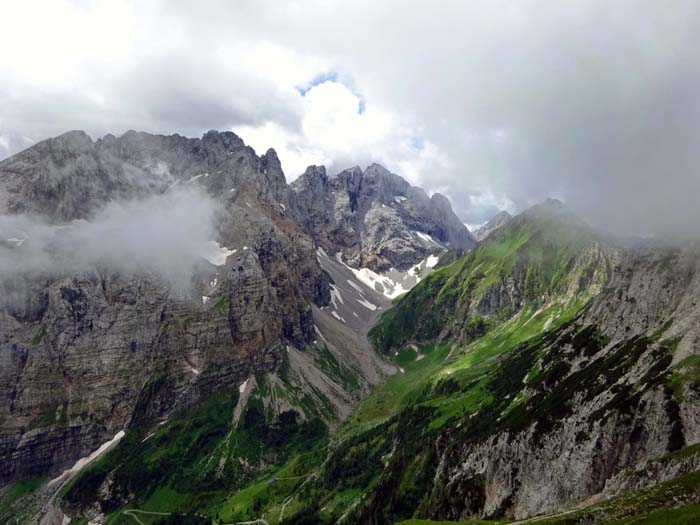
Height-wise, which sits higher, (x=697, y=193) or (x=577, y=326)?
(x=697, y=193)

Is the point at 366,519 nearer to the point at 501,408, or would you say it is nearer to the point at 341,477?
the point at 341,477

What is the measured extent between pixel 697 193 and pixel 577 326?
237ft

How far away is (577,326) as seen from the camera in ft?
497

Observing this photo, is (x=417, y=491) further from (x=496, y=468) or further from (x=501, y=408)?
(x=496, y=468)

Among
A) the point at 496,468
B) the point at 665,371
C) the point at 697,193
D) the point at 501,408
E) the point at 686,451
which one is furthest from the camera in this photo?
the point at 697,193

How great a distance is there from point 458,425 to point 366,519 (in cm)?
4129

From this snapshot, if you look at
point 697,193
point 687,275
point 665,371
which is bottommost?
point 665,371

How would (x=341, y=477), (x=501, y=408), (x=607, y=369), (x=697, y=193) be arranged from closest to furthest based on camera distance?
(x=607, y=369)
(x=501, y=408)
(x=697, y=193)
(x=341, y=477)

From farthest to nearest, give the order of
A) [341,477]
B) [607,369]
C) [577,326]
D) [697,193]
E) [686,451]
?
[341,477] < [697,193] < [577,326] < [607,369] < [686,451]

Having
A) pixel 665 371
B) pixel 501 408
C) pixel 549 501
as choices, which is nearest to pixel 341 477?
pixel 501 408

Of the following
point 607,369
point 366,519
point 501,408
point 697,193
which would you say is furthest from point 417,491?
point 697,193

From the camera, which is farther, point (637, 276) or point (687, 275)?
point (637, 276)

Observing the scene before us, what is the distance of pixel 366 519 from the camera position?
15450cm

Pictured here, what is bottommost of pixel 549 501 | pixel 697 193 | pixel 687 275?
pixel 549 501
